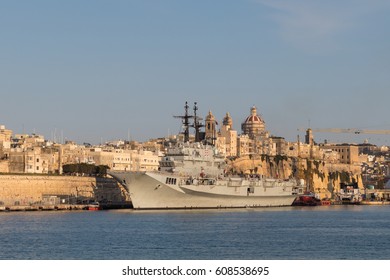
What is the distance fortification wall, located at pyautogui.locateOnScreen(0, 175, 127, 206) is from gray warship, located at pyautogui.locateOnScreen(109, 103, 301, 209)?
11.8 m

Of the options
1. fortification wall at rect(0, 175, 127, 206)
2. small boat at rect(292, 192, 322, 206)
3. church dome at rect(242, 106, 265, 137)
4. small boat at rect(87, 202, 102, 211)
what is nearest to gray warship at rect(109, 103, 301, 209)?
small boat at rect(87, 202, 102, 211)

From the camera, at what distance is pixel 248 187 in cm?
8888

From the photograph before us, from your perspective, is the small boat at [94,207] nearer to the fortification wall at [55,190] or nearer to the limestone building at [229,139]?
the fortification wall at [55,190]

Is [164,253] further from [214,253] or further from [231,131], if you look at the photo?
[231,131]

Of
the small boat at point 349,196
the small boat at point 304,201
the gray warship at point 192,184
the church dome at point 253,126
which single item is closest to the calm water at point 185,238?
the gray warship at point 192,184

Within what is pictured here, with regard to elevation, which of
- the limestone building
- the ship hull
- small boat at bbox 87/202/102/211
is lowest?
small boat at bbox 87/202/102/211

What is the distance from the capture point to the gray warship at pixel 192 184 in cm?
7712

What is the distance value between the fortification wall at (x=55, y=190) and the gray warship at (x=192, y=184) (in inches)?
466

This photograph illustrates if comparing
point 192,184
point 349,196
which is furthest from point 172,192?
point 349,196

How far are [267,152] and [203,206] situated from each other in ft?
311

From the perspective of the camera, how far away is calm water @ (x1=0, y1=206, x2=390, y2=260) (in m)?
40.6

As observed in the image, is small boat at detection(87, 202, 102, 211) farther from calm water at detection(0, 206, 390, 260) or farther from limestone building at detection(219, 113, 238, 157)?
limestone building at detection(219, 113, 238, 157)
